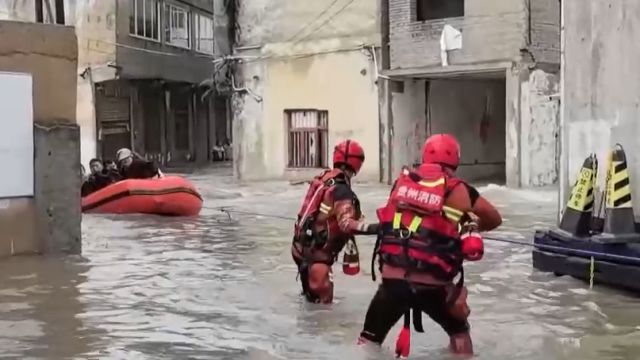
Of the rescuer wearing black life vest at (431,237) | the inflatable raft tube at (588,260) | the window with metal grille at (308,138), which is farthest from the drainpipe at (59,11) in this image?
the window with metal grille at (308,138)

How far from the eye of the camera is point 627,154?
923 cm

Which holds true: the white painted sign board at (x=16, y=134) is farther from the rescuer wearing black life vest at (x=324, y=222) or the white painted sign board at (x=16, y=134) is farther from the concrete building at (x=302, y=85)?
the concrete building at (x=302, y=85)

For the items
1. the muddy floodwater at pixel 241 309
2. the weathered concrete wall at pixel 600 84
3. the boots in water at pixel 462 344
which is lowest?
the muddy floodwater at pixel 241 309

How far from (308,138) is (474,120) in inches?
176

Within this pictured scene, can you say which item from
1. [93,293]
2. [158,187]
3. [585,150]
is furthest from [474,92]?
[93,293]

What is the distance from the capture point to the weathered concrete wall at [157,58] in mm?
30500

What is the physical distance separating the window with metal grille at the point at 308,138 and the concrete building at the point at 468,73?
1.96 metres

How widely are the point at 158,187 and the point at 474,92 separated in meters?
12.4

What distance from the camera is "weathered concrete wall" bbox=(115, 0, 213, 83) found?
3050 cm

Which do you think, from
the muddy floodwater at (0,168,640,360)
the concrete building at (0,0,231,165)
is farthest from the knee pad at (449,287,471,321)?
the concrete building at (0,0,231,165)

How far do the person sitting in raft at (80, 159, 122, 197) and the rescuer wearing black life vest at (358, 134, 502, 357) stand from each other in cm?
1204

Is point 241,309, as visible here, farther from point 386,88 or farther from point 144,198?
point 386,88

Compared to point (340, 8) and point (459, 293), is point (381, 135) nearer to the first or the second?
point (340, 8)

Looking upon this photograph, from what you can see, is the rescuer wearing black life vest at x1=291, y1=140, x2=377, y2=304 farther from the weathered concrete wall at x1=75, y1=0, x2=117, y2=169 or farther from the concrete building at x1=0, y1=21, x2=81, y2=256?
the weathered concrete wall at x1=75, y1=0, x2=117, y2=169
